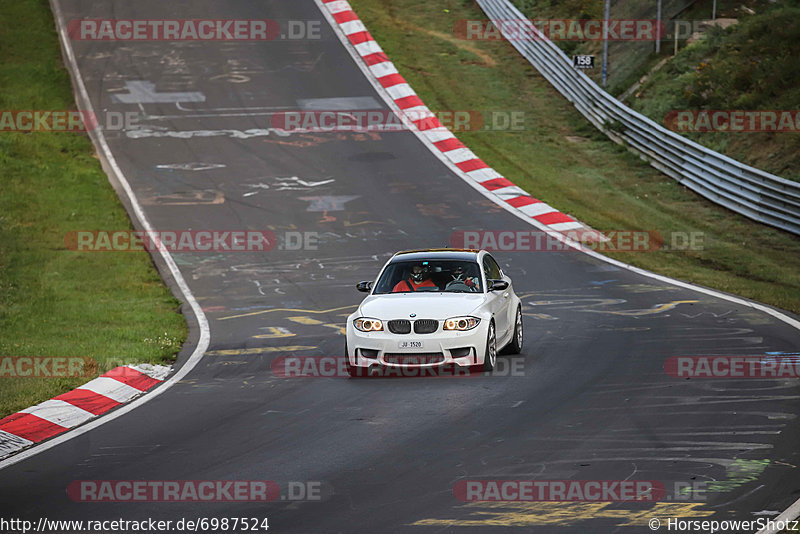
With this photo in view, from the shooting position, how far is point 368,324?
12.6 m

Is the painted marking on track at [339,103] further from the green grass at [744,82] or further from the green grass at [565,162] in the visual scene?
the green grass at [744,82]

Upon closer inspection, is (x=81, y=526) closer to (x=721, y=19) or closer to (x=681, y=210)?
(x=681, y=210)

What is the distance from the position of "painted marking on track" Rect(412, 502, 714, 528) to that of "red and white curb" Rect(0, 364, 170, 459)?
185 inches

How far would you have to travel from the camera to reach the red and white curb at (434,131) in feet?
78.8

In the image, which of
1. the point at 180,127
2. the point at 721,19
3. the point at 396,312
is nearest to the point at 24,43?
the point at 180,127

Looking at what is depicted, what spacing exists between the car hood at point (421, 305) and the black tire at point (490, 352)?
1.23 feet

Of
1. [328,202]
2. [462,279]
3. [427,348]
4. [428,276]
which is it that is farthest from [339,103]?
[427,348]

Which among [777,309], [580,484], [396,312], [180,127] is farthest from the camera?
[180,127]

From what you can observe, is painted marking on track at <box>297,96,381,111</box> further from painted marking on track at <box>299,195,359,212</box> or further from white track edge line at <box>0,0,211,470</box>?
painted marking on track at <box>299,195,359,212</box>

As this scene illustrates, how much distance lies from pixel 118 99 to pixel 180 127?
3272mm

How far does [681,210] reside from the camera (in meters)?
25.1

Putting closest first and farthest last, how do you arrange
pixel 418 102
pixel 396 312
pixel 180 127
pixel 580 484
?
1. pixel 580 484
2. pixel 396 312
3. pixel 180 127
4. pixel 418 102

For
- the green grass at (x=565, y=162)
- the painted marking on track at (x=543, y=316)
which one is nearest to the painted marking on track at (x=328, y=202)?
the green grass at (x=565, y=162)

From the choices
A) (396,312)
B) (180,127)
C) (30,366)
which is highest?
(180,127)
